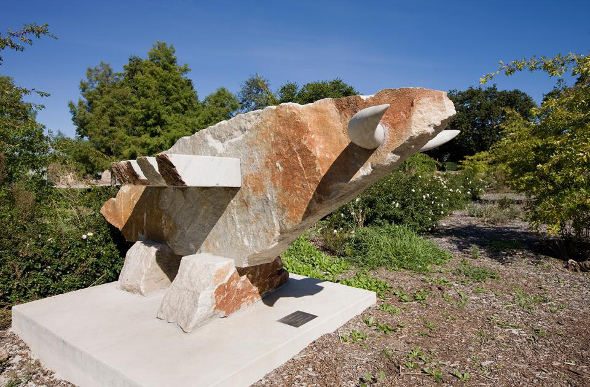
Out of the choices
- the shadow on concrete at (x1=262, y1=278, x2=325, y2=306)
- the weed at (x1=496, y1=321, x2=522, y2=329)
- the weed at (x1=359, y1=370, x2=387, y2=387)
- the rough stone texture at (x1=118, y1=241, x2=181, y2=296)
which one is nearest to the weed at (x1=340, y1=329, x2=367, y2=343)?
the weed at (x1=359, y1=370, x2=387, y2=387)

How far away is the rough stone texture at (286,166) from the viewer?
8.12 ft

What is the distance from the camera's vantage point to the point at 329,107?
9.14 ft

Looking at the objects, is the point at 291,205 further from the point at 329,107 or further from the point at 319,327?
the point at 319,327

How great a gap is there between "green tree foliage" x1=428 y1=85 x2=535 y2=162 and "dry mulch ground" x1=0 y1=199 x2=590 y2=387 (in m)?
28.9

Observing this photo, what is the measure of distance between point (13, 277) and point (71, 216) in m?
1.97

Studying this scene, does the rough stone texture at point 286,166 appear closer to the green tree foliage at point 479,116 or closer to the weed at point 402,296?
the weed at point 402,296

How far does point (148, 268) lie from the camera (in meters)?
4.12

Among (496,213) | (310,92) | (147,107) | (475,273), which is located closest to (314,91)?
(310,92)

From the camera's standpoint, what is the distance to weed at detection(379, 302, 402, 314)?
4094mm

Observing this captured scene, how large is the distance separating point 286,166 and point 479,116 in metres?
34.0

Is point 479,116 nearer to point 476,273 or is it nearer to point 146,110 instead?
point 146,110

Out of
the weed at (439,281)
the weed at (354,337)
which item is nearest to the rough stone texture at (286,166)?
the weed at (354,337)

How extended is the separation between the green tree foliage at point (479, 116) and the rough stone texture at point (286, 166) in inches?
1236

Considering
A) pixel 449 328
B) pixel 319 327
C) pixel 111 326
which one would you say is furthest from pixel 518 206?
pixel 111 326
